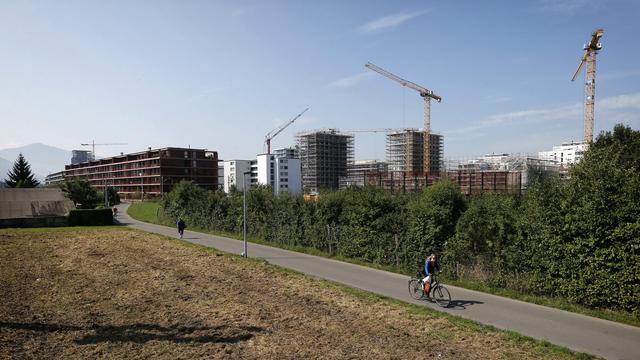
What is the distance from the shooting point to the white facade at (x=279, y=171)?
455 feet

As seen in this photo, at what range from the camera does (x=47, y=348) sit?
9125 millimetres

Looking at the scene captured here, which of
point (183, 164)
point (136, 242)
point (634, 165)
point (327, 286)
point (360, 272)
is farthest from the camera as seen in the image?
point (183, 164)

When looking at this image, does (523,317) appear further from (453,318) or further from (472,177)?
(472,177)

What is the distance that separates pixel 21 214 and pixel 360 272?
47316 mm

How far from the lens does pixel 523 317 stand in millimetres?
11484

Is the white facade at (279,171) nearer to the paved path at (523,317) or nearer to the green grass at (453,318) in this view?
the paved path at (523,317)

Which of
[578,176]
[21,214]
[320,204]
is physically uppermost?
[578,176]

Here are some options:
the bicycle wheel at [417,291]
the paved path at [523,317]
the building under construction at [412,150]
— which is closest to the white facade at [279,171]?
the building under construction at [412,150]

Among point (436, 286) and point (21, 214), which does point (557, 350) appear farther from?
point (21, 214)

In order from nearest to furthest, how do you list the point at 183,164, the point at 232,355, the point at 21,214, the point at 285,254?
the point at 232,355
the point at 285,254
the point at 21,214
the point at 183,164

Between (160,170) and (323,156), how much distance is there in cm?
5791

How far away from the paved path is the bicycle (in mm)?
238

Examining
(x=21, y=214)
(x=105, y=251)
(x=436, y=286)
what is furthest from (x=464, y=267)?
(x=21, y=214)

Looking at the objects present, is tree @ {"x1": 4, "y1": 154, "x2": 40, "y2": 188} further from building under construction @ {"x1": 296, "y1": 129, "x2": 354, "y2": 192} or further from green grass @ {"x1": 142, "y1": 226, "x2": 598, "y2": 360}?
green grass @ {"x1": 142, "y1": 226, "x2": 598, "y2": 360}
